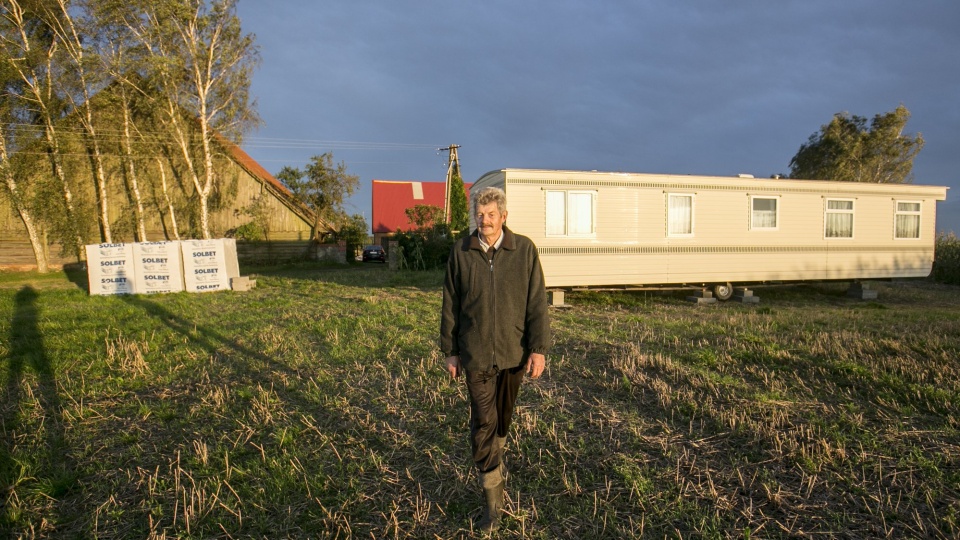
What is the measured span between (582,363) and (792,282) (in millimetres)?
10596

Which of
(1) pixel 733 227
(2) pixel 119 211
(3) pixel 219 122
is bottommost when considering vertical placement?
(1) pixel 733 227

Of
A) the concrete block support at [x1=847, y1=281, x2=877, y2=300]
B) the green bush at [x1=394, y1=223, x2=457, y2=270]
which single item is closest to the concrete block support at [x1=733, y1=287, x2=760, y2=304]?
the concrete block support at [x1=847, y1=281, x2=877, y2=300]

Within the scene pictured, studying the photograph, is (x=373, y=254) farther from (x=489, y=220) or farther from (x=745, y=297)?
(x=489, y=220)

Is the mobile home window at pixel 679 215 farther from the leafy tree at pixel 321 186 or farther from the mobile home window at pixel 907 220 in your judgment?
the leafy tree at pixel 321 186

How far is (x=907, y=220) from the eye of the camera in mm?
14281

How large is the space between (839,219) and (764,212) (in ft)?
7.55

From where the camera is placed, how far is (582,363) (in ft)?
20.8

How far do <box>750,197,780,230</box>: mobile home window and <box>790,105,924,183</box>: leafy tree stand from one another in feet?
82.7

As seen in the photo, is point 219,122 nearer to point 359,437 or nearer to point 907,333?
point 359,437

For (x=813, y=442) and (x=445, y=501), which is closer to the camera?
(x=445, y=501)

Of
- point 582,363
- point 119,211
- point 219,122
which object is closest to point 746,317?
point 582,363

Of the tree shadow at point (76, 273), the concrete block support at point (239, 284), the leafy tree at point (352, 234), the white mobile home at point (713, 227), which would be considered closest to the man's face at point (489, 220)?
the white mobile home at point (713, 227)

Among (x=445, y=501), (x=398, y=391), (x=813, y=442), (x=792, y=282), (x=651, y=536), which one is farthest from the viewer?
(x=792, y=282)

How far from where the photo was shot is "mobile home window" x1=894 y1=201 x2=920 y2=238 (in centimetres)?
1416
